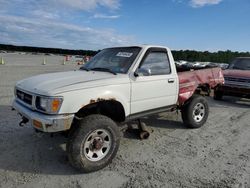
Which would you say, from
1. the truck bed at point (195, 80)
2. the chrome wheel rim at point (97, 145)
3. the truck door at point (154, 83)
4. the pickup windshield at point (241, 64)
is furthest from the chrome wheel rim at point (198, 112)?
the pickup windshield at point (241, 64)

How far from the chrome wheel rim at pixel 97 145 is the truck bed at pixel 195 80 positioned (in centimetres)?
217

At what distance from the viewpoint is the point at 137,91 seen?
Result: 444 cm

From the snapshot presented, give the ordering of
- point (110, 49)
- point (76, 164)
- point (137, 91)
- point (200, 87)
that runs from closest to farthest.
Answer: point (76, 164)
point (137, 91)
point (110, 49)
point (200, 87)

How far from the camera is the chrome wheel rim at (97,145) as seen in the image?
385 cm

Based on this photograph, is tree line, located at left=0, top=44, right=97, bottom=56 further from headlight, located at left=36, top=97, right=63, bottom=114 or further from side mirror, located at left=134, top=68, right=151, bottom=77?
headlight, located at left=36, top=97, right=63, bottom=114

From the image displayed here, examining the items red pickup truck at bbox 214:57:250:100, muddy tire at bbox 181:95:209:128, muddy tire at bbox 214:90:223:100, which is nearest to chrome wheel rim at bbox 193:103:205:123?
muddy tire at bbox 181:95:209:128

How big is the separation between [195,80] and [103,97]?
2841 millimetres

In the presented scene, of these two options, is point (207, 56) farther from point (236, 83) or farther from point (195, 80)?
point (195, 80)

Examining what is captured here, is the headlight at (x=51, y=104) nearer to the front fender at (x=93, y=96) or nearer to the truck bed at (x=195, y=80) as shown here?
the front fender at (x=93, y=96)

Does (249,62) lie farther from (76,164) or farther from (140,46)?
(76,164)

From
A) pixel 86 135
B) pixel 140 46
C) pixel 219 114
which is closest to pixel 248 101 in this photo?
pixel 219 114

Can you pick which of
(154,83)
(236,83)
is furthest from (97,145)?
(236,83)

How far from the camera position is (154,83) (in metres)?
4.73

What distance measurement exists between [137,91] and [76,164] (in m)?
1.61
